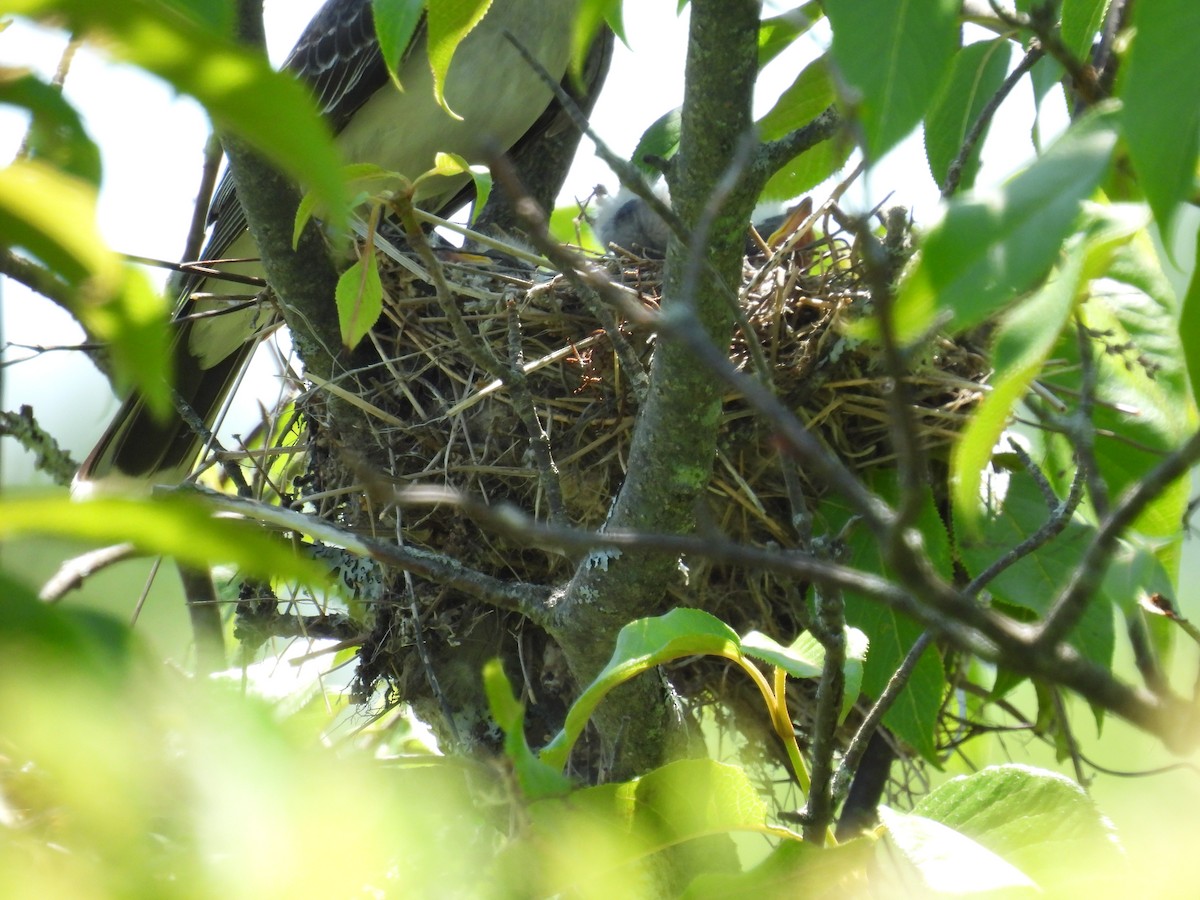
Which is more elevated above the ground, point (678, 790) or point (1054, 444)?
point (1054, 444)

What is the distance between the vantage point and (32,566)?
2.65ft

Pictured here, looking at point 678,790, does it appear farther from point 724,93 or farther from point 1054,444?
point 1054,444

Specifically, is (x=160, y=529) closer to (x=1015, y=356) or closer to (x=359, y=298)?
(x=1015, y=356)

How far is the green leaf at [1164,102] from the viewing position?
2.76ft

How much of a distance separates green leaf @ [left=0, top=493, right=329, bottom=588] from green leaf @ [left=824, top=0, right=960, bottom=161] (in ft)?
2.01

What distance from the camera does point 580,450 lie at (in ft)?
8.10

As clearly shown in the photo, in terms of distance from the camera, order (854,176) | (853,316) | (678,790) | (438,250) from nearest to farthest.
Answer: (678,790) → (854,176) → (853,316) → (438,250)

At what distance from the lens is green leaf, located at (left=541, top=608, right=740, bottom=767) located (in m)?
1.32

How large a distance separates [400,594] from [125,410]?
132 centimetres

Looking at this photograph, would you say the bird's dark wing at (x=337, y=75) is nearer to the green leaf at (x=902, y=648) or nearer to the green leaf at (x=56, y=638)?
the green leaf at (x=902, y=648)

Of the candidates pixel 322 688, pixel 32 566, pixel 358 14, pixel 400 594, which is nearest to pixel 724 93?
pixel 32 566

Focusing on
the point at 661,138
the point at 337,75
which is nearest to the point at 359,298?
the point at 661,138

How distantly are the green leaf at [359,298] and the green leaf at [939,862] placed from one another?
3.42 ft

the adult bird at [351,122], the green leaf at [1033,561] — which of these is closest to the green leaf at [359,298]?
the green leaf at [1033,561]
